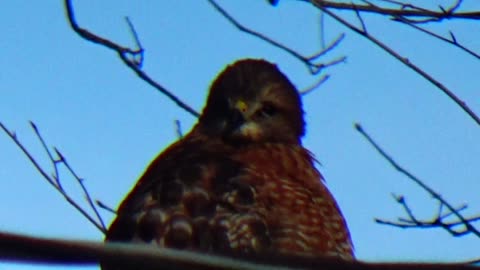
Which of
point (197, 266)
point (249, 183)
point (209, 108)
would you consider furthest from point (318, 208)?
point (197, 266)

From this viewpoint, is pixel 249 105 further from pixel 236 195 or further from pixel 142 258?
pixel 142 258

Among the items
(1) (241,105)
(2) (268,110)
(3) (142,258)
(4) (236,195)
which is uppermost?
(2) (268,110)

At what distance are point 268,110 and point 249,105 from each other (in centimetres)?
26

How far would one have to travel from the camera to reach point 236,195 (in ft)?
18.5

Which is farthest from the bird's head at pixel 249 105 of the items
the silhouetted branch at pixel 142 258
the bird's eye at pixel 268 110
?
the silhouetted branch at pixel 142 258

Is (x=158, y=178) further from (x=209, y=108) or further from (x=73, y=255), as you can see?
(x=73, y=255)

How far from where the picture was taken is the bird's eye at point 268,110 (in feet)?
23.5

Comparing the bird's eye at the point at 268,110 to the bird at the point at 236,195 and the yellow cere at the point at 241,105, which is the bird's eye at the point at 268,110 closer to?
the bird at the point at 236,195

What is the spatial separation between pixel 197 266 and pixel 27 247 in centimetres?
29

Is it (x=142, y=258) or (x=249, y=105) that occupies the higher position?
(x=249, y=105)

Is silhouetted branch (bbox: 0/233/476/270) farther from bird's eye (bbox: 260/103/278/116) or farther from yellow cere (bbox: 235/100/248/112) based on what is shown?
bird's eye (bbox: 260/103/278/116)

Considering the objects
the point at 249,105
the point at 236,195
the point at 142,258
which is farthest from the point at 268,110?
the point at 142,258

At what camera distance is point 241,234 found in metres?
5.43

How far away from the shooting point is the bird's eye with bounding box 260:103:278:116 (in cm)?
718
